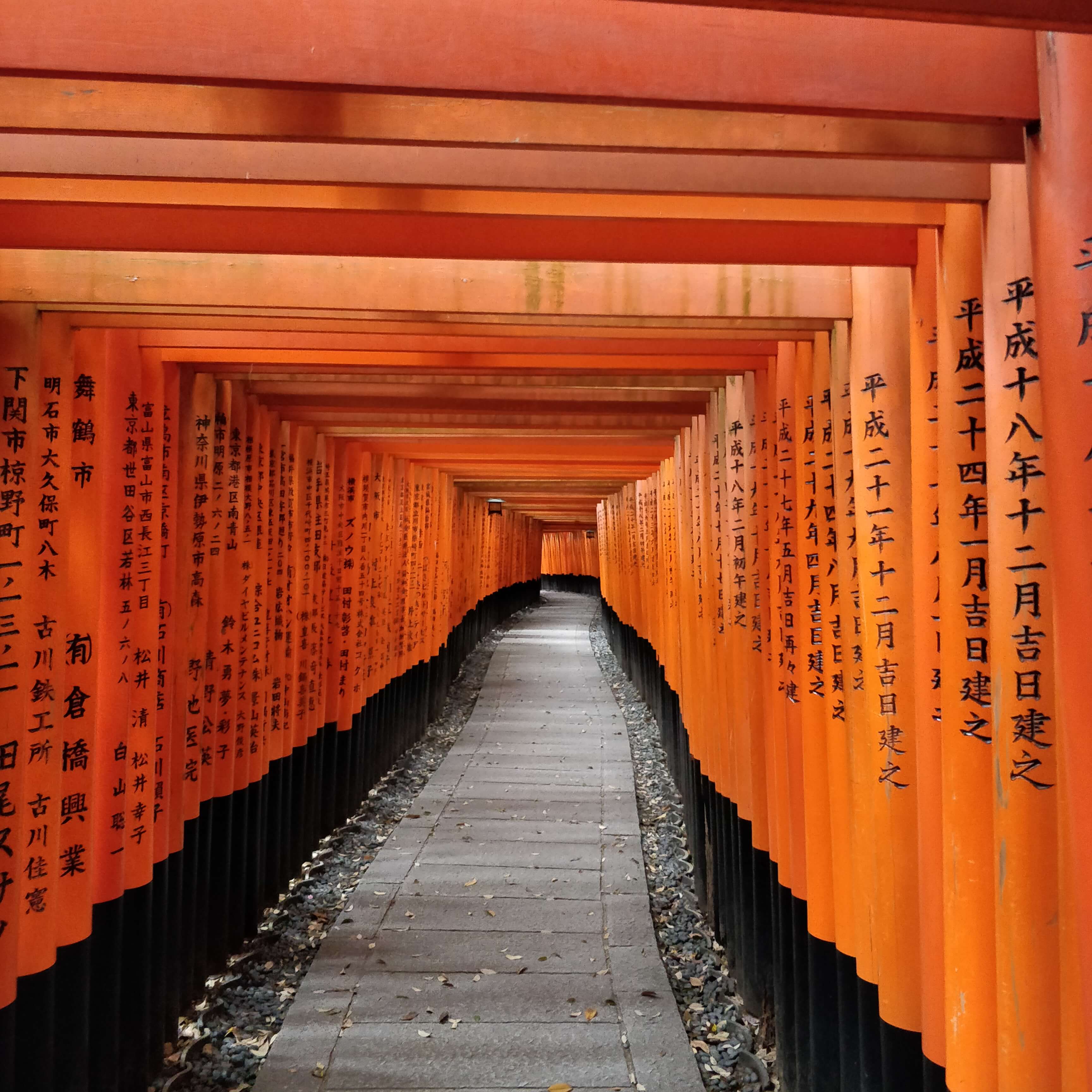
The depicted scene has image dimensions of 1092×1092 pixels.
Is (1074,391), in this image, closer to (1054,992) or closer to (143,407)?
(1054,992)

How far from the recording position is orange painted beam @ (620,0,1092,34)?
1300 mm

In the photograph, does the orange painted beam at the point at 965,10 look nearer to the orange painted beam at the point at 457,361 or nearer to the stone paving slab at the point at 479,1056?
the orange painted beam at the point at 457,361

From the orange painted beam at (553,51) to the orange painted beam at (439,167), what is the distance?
0.35 m

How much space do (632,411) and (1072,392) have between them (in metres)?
4.79

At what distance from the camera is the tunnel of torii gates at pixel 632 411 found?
168 cm

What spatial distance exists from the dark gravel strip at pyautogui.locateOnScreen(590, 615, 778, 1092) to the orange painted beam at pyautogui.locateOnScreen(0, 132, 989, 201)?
3856mm

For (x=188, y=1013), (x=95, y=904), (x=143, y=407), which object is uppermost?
(x=143, y=407)

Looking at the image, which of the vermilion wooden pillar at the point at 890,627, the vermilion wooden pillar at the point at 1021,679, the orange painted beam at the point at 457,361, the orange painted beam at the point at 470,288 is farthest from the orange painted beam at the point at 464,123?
the orange painted beam at the point at 457,361

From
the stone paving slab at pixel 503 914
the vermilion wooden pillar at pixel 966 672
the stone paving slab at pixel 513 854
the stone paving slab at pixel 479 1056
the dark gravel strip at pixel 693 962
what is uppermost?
the vermilion wooden pillar at pixel 966 672

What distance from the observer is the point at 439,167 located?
209cm

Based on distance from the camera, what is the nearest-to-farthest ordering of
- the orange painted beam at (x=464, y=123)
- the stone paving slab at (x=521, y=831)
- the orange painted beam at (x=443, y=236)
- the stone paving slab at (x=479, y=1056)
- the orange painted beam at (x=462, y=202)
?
the orange painted beam at (x=464, y=123), the orange painted beam at (x=462, y=202), the orange painted beam at (x=443, y=236), the stone paving slab at (x=479, y=1056), the stone paving slab at (x=521, y=831)

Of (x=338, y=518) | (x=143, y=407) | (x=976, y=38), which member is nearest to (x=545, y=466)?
(x=338, y=518)

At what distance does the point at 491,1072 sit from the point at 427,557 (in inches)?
313

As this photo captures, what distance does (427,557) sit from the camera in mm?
11695
